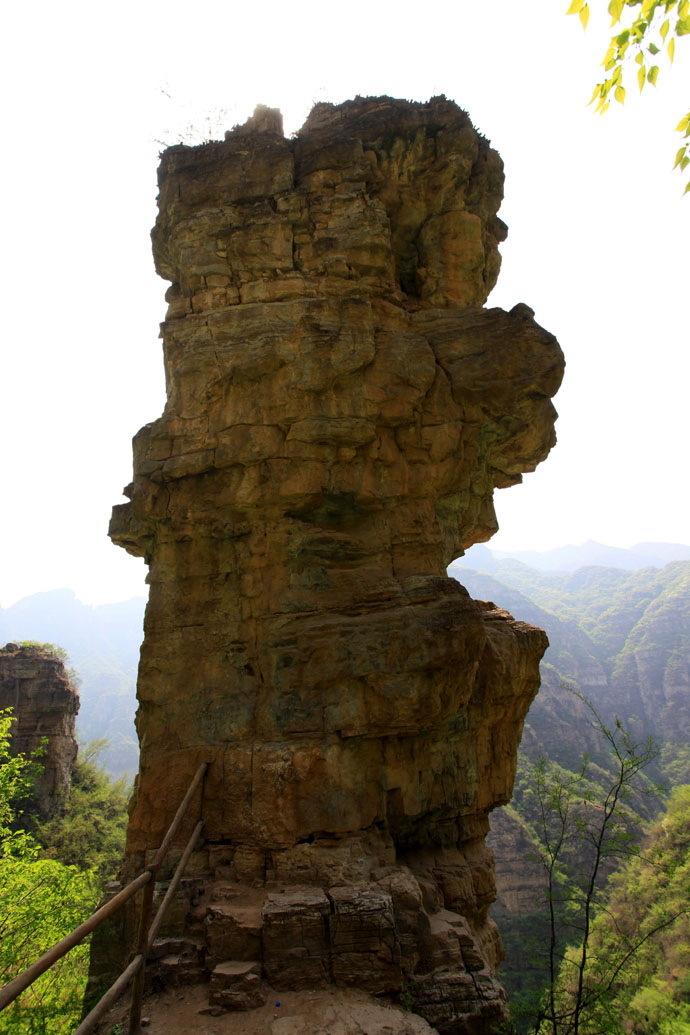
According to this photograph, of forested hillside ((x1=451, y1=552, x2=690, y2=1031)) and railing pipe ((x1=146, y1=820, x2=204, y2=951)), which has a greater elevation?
railing pipe ((x1=146, y1=820, x2=204, y2=951))

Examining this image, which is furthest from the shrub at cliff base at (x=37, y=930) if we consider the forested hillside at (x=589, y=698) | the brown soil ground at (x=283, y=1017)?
the forested hillside at (x=589, y=698)

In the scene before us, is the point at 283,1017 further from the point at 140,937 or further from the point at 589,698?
the point at 589,698

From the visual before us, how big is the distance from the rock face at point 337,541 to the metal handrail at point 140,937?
0.48 metres

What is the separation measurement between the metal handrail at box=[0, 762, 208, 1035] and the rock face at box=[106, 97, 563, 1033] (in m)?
0.48

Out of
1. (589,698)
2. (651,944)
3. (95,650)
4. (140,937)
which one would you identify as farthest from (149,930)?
(95,650)

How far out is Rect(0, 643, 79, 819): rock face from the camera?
2923 centimetres

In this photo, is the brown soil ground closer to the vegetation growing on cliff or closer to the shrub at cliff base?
the shrub at cliff base

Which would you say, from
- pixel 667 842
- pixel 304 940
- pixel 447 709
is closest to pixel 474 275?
pixel 447 709

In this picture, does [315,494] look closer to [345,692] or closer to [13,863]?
[345,692]

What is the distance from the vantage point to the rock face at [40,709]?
95.9 ft

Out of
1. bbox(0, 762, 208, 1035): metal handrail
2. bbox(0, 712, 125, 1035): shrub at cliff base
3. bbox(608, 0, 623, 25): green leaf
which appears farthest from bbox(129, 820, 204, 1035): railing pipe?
bbox(608, 0, 623, 25): green leaf

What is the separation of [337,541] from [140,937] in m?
4.64

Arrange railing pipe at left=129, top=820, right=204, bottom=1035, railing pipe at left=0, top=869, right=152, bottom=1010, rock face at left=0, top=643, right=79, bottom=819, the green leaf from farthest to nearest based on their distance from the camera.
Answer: rock face at left=0, top=643, right=79, bottom=819 < railing pipe at left=129, top=820, right=204, bottom=1035 < railing pipe at left=0, top=869, right=152, bottom=1010 < the green leaf

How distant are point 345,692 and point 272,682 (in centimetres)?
91
